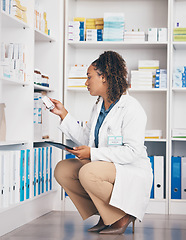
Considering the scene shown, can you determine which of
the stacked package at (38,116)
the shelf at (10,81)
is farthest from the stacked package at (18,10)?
the stacked package at (38,116)

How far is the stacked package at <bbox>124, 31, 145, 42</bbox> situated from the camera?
4258 mm

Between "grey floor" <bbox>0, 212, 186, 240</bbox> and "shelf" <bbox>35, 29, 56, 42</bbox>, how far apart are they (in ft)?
4.71

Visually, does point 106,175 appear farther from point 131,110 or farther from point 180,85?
point 180,85

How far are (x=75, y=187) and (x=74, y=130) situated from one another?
0.42 m

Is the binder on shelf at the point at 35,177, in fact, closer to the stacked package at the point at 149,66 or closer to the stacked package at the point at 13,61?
the stacked package at the point at 13,61

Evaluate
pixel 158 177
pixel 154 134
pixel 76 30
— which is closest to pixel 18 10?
pixel 76 30

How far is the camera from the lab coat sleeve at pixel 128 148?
3.01m

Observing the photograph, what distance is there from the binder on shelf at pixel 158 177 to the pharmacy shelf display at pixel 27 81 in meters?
0.86

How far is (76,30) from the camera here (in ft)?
14.1

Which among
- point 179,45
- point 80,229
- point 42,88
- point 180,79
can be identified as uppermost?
point 179,45

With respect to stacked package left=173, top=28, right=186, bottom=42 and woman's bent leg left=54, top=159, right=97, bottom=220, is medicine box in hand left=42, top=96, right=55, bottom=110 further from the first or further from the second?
stacked package left=173, top=28, right=186, bottom=42

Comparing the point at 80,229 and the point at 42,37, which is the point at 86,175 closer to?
the point at 80,229

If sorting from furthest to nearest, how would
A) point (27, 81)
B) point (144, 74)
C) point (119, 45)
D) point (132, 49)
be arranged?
point (132, 49), point (119, 45), point (144, 74), point (27, 81)

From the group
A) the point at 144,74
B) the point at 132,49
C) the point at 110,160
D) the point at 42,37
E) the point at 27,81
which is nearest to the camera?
the point at 110,160
